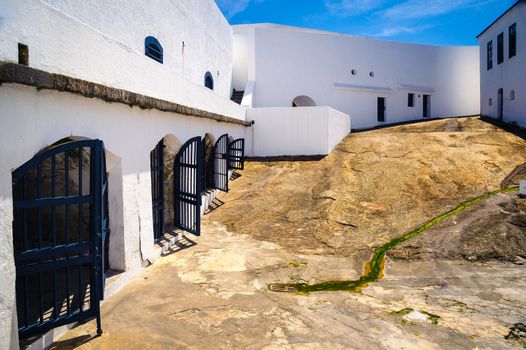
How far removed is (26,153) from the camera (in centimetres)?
326

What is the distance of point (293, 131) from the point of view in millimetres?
13375

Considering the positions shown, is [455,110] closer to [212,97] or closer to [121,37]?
[212,97]

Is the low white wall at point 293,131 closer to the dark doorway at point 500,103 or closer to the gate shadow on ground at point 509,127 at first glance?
the gate shadow on ground at point 509,127

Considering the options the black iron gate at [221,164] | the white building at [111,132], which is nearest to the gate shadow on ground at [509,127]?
the white building at [111,132]

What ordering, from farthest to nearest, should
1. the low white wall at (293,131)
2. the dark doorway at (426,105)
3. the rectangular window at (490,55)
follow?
the dark doorway at (426,105), the rectangular window at (490,55), the low white wall at (293,131)

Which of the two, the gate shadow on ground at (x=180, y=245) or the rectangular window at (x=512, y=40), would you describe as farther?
the rectangular window at (x=512, y=40)

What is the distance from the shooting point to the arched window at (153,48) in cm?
914

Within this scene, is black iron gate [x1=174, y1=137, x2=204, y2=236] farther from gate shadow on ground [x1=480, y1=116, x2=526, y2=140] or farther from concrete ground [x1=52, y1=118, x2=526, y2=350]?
gate shadow on ground [x1=480, y1=116, x2=526, y2=140]

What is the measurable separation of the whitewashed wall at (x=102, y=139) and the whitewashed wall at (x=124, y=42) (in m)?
0.37

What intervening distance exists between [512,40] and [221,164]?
1367 cm

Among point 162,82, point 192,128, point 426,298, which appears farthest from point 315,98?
point 426,298

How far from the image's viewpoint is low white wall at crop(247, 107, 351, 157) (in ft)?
42.8

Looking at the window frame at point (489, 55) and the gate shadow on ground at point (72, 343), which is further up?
the window frame at point (489, 55)

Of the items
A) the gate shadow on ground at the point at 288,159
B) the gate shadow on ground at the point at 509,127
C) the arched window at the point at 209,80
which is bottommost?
the gate shadow on ground at the point at 288,159
